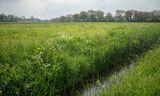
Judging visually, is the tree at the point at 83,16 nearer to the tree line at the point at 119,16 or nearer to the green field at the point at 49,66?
the tree line at the point at 119,16

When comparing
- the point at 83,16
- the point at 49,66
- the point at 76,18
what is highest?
the point at 83,16

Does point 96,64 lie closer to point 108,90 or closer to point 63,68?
point 63,68

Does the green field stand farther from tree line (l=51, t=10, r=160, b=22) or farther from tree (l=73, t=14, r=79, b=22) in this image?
tree (l=73, t=14, r=79, b=22)

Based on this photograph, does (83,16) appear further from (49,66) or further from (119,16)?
(49,66)

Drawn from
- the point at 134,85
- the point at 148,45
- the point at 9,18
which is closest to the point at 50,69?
the point at 134,85

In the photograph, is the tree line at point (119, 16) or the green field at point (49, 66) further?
the tree line at point (119, 16)

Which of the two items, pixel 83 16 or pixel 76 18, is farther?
pixel 76 18

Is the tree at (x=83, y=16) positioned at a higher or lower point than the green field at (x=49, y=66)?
higher

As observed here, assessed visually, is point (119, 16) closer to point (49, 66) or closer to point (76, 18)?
point (76, 18)

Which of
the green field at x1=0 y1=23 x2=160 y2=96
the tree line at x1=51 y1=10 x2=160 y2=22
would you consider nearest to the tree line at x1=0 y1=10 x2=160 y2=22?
the tree line at x1=51 y1=10 x2=160 y2=22

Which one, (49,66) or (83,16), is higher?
(83,16)

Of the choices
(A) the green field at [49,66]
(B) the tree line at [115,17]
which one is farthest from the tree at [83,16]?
(A) the green field at [49,66]

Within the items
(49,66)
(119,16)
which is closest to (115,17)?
(119,16)

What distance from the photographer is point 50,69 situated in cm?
668
